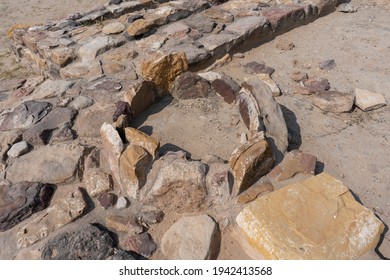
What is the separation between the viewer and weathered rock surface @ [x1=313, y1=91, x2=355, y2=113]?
3535mm

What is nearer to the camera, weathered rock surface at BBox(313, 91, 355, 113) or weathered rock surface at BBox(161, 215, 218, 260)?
weathered rock surface at BBox(161, 215, 218, 260)

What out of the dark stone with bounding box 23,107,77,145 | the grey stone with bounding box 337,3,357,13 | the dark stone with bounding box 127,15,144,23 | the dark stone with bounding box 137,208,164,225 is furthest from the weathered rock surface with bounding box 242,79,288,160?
the grey stone with bounding box 337,3,357,13

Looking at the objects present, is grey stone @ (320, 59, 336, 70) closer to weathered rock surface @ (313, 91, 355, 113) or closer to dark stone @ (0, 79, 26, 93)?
weathered rock surface @ (313, 91, 355, 113)

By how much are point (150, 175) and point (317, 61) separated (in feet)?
9.85

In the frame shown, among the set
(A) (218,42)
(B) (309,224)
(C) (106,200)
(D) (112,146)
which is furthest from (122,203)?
(A) (218,42)

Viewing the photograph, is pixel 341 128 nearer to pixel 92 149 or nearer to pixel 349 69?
pixel 349 69

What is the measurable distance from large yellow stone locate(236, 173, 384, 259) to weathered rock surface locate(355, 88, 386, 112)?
1.56 meters

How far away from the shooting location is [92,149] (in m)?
2.87

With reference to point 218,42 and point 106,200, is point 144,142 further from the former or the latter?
point 218,42

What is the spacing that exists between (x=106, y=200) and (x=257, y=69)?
2583 millimetres

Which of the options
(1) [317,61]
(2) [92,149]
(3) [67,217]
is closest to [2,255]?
(3) [67,217]

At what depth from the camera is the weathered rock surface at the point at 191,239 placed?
7.23 ft

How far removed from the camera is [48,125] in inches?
123

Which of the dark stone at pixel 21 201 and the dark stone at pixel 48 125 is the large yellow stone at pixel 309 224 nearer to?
the dark stone at pixel 21 201
